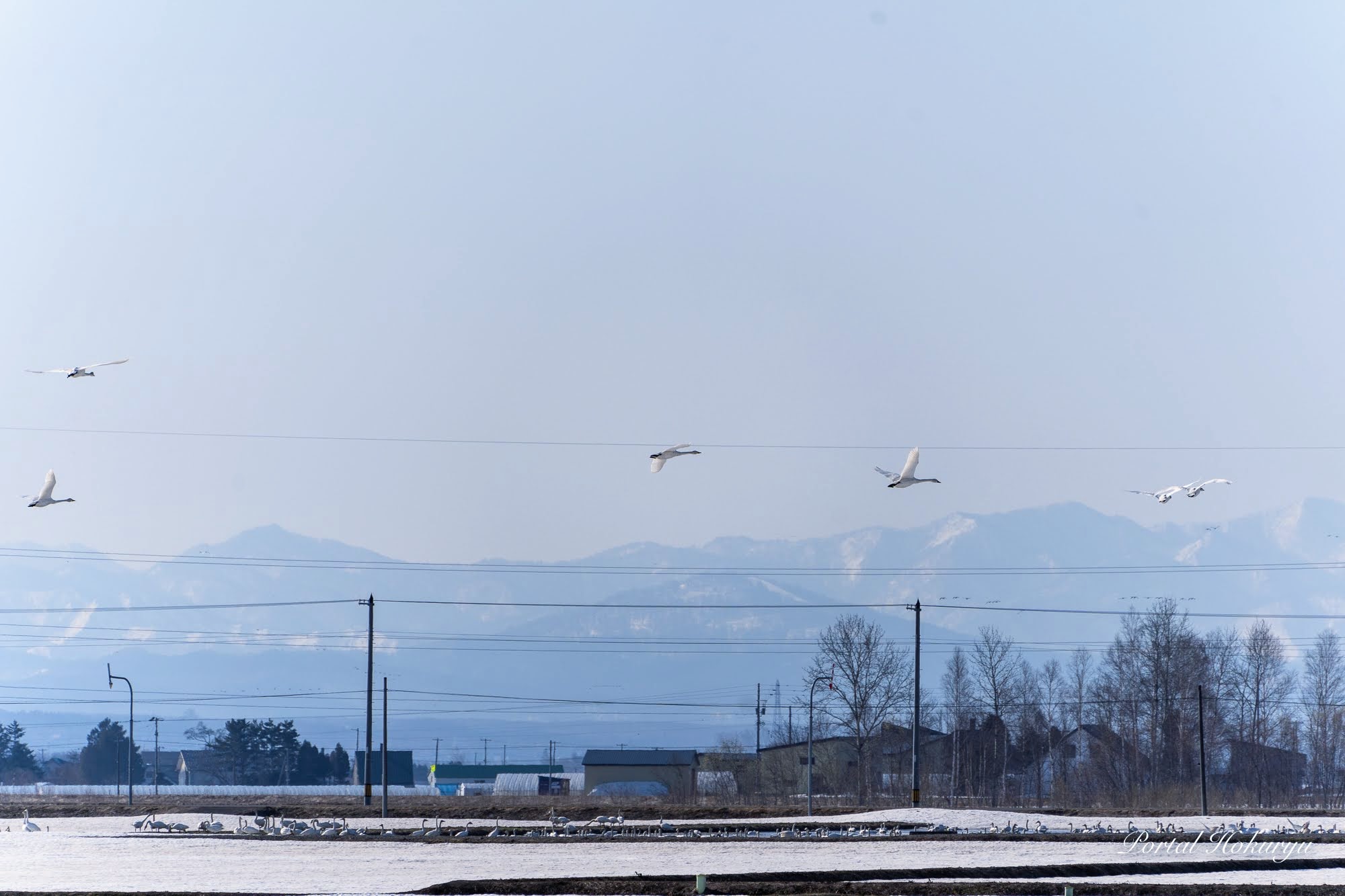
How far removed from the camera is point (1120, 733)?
124 metres

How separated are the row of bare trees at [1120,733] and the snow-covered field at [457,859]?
56.6m

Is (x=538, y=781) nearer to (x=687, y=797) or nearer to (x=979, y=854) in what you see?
(x=687, y=797)

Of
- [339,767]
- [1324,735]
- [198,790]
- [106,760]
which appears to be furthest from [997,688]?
[106,760]

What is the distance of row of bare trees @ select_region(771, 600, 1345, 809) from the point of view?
370ft

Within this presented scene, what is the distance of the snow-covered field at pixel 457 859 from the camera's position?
122 ft

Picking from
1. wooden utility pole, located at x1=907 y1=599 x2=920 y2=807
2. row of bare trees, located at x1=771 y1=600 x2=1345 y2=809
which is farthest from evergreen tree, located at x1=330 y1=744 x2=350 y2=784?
wooden utility pole, located at x1=907 y1=599 x2=920 y2=807

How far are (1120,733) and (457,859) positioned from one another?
91926 mm

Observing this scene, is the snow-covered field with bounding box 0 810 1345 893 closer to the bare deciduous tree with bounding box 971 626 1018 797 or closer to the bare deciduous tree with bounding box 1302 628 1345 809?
the bare deciduous tree with bounding box 1302 628 1345 809

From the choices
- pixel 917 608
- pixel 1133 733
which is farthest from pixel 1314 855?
pixel 1133 733

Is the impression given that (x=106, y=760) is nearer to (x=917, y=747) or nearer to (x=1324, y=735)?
(x=1324, y=735)

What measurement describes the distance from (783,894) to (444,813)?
3765cm

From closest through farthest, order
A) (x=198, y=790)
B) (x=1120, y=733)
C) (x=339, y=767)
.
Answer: (x=1120, y=733) < (x=198, y=790) < (x=339, y=767)

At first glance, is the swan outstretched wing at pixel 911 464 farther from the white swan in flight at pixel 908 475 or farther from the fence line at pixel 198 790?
the fence line at pixel 198 790

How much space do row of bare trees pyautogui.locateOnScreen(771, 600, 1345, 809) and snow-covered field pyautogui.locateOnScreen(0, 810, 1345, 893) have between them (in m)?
56.6
